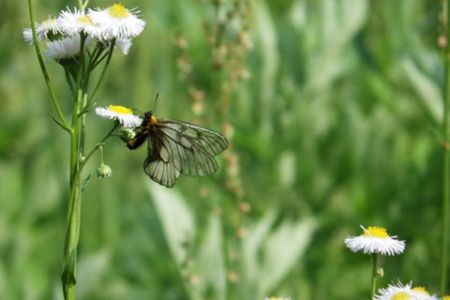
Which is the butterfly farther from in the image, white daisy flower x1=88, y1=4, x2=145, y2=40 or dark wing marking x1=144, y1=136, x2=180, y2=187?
white daisy flower x1=88, y1=4, x2=145, y2=40

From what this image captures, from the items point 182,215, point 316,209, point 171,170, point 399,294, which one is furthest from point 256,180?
point 399,294

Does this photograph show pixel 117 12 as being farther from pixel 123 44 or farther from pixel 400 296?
pixel 400 296

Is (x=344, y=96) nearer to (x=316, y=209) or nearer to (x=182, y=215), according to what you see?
(x=316, y=209)

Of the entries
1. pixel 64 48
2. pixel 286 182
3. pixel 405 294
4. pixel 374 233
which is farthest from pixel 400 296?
pixel 286 182

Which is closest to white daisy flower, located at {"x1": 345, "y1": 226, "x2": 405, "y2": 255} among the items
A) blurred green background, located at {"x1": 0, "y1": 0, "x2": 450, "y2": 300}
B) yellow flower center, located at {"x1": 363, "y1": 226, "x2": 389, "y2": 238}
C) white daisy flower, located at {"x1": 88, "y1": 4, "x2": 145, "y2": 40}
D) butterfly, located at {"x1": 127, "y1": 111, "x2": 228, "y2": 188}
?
yellow flower center, located at {"x1": 363, "y1": 226, "x2": 389, "y2": 238}

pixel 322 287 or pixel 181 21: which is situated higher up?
pixel 181 21

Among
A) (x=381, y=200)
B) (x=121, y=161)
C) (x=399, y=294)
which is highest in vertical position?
(x=121, y=161)
